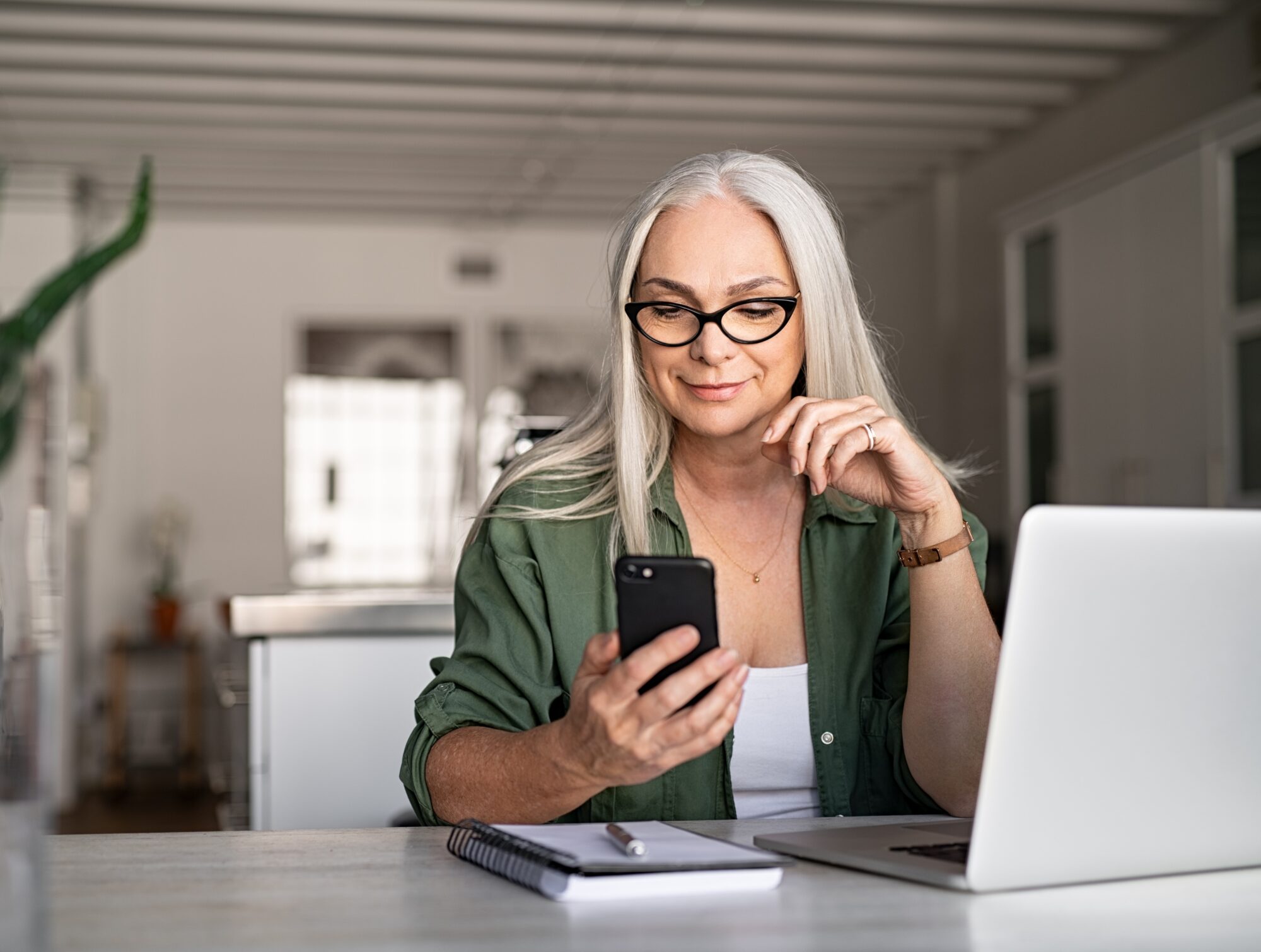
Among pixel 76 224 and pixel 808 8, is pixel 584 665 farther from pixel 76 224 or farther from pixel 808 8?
pixel 76 224

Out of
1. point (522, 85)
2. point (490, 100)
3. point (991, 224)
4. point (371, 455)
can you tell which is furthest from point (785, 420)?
point (371, 455)

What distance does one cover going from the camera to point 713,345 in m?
1.62

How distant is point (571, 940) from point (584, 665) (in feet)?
0.93

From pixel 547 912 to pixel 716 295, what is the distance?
90cm

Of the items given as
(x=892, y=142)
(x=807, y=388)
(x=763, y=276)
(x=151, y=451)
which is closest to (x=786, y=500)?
(x=807, y=388)

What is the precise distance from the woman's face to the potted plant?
6471 millimetres

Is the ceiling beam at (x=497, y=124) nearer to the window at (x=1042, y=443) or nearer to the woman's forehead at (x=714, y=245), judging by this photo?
the window at (x=1042, y=443)

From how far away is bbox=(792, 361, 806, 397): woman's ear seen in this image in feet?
5.82

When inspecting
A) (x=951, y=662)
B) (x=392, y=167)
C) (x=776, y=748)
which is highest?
(x=392, y=167)

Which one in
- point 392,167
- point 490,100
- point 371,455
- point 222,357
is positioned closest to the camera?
point 490,100

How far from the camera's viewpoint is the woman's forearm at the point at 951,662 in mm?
1488

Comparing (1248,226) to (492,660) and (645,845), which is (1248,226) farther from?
(645,845)

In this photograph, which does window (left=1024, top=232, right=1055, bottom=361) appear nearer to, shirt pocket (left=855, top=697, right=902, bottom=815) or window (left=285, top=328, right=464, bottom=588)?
shirt pocket (left=855, top=697, right=902, bottom=815)

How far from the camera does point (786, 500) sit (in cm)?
181
